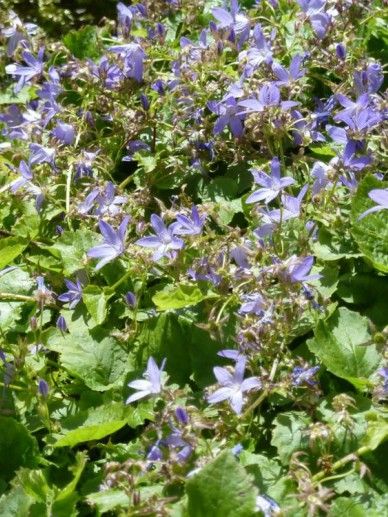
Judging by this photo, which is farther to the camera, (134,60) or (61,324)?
(134,60)

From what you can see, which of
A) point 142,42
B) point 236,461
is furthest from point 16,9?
point 236,461

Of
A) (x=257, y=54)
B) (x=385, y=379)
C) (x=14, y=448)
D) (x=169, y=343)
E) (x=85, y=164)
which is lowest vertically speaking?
(x=14, y=448)

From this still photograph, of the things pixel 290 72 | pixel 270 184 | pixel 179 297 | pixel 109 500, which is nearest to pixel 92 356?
pixel 179 297

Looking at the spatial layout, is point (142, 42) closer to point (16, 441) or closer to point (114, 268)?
point (114, 268)

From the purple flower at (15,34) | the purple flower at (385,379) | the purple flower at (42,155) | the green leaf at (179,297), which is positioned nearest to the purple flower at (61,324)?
the green leaf at (179,297)

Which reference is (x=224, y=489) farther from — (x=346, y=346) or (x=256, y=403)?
(x=346, y=346)

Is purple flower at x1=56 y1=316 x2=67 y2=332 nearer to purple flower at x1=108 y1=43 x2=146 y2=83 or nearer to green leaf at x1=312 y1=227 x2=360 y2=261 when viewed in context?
green leaf at x1=312 y1=227 x2=360 y2=261

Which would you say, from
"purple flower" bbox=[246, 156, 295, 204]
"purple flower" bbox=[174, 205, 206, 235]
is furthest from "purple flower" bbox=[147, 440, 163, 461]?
"purple flower" bbox=[246, 156, 295, 204]
